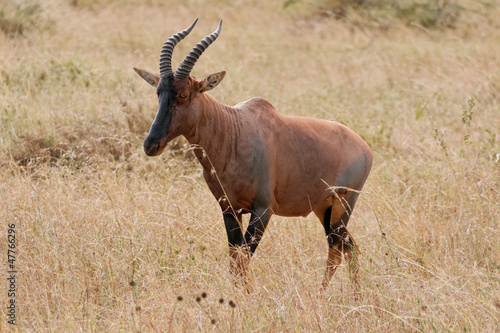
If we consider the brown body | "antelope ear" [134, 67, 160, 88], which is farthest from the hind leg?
"antelope ear" [134, 67, 160, 88]

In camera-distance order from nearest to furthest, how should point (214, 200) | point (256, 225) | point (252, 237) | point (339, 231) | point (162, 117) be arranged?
1. point (162, 117)
2. point (252, 237)
3. point (256, 225)
4. point (339, 231)
5. point (214, 200)

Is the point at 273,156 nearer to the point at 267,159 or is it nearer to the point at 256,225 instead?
the point at 267,159

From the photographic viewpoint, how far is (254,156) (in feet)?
17.6

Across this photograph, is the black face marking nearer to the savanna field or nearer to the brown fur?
the brown fur

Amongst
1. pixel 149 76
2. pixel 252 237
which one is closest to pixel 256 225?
pixel 252 237

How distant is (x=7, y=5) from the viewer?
13.7 meters

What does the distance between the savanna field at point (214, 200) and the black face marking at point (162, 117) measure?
955 mm

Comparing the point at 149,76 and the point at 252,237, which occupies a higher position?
the point at 149,76

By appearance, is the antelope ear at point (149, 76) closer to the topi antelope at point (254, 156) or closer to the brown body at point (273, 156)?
the topi antelope at point (254, 156)

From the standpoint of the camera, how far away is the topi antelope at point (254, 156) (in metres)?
5.16

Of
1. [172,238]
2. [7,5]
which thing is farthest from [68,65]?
[172,238]

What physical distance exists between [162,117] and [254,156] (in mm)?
789

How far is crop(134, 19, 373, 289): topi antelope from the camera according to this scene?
5.16 metres

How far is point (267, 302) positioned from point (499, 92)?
24.8 feet
